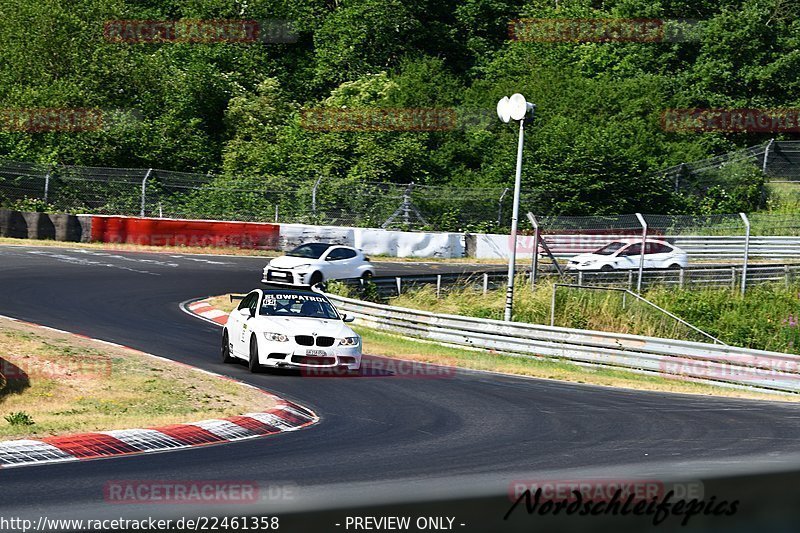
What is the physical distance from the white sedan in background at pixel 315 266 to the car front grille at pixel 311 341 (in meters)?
11.6

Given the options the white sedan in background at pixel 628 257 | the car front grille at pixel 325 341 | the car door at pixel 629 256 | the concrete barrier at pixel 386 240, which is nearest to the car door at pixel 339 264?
the white sedan in background at pixel 628 257

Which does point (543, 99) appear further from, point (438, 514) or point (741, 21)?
point (438, 514)

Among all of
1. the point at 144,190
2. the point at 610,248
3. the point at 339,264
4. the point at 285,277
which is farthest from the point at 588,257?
the point at 144,190

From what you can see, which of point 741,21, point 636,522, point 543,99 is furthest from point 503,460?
point 741,21

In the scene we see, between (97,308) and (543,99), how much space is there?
3276cm

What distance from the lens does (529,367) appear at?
18797mm

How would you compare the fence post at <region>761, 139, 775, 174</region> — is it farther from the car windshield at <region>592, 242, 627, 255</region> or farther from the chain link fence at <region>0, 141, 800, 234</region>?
the car windshield at <region>592, 242, 627, 255</region>

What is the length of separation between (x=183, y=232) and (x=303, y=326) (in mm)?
20637

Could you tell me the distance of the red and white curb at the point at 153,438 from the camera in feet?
28.2

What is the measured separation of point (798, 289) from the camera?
2569 centimetres

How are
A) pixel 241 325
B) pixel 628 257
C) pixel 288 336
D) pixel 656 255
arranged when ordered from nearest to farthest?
1. pixel 288 336
2. pixel 241 325
3. pixel 656 255
4. pixel 628 257

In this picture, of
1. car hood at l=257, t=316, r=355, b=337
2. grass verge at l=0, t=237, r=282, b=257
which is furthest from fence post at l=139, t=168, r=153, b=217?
car hood at l=257, t=316, r=355, b=337

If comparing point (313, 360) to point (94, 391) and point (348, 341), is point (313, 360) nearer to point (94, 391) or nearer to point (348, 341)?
point (348, 341)

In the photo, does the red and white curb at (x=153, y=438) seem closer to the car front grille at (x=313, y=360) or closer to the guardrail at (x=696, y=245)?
the car front grille at (x=313, y=360)
